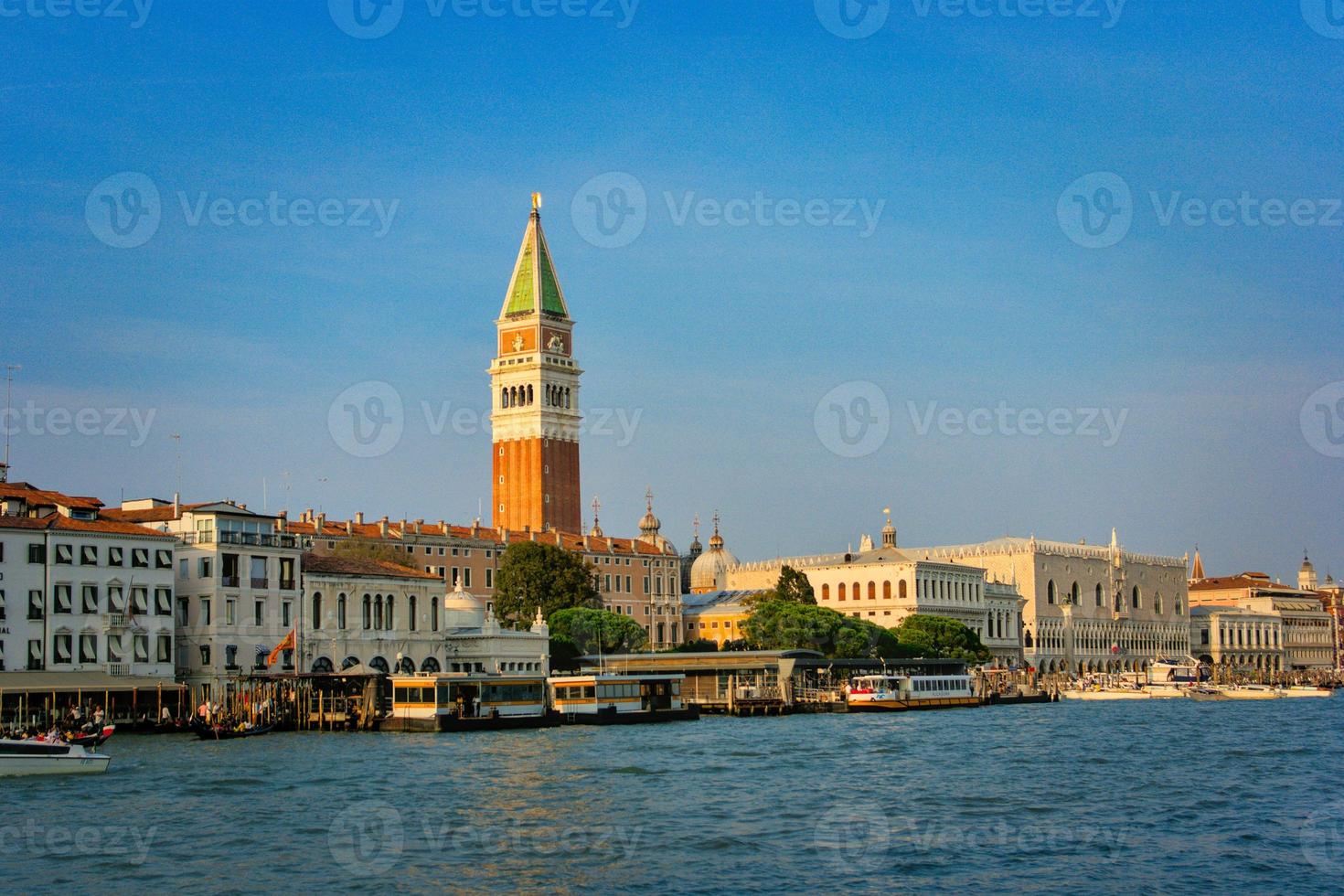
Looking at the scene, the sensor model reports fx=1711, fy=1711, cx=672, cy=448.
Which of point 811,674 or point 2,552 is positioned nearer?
point 2,552

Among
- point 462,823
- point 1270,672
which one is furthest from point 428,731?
point 1270,672

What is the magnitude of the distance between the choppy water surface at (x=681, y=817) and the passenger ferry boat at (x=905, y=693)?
25860 millimetres

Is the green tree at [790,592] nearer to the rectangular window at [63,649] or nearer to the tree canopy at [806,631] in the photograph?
the tree canopy at [806,631]

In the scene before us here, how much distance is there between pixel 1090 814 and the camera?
34.2 metres

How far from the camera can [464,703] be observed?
60.6m

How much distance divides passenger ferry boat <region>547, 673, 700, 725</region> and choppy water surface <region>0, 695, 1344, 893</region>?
37.1 feet

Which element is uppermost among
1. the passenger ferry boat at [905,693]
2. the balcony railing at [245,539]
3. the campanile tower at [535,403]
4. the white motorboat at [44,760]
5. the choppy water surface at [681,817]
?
the campanile tower at [535,403]

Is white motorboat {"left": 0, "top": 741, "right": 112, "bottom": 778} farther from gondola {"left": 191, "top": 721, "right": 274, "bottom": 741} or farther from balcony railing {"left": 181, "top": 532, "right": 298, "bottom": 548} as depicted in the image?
balcony railing {"left": 181, "top": 532, "right": 298, "bottom": 548}

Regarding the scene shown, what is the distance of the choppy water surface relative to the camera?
27.1 meters

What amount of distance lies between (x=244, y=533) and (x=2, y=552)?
11369mm

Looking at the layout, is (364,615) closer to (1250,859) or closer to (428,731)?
(428,731)

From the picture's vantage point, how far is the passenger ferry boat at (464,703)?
59438mm

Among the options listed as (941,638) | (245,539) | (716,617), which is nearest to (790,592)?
(941,638)

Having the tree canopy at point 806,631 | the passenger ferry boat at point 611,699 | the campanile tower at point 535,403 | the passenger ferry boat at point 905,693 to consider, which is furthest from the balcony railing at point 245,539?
the campanile tower at point 535,403
